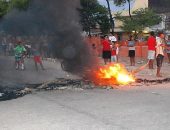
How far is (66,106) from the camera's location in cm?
947

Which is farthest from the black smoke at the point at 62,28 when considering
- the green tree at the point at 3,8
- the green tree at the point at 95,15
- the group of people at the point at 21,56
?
the green tree at the point at 95,15

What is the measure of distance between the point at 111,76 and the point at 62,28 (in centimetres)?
219

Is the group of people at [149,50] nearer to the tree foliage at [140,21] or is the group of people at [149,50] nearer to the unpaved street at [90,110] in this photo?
the unpaved street at [90,110]

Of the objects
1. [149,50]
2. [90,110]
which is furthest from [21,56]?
[90,110]

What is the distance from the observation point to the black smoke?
44.8ft

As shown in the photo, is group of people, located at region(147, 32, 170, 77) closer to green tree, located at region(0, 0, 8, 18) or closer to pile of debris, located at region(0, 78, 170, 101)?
pile of debris, located at region(0, 78, 170, 101)

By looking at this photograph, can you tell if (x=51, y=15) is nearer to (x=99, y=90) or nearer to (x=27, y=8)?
(x=27, y=8)

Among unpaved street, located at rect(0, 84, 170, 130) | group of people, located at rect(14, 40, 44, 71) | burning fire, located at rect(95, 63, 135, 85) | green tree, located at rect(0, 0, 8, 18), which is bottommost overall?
unpaved street, located at rect(0, 84, 170, 130)

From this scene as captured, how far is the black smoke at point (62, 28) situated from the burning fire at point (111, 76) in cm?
53

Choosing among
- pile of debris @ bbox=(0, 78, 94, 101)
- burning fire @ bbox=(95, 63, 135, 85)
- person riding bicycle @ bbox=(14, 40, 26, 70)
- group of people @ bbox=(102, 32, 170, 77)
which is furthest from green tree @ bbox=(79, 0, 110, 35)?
pile of debris @ bbox=(0, 78, 94, 101)

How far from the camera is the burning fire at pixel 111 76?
1384 centimetres

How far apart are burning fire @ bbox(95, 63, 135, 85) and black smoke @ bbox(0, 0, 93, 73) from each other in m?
0.53

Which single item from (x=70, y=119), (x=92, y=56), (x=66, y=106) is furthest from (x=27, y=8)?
(x=70, y=119)

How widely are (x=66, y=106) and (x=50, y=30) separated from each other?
492 centimetres
